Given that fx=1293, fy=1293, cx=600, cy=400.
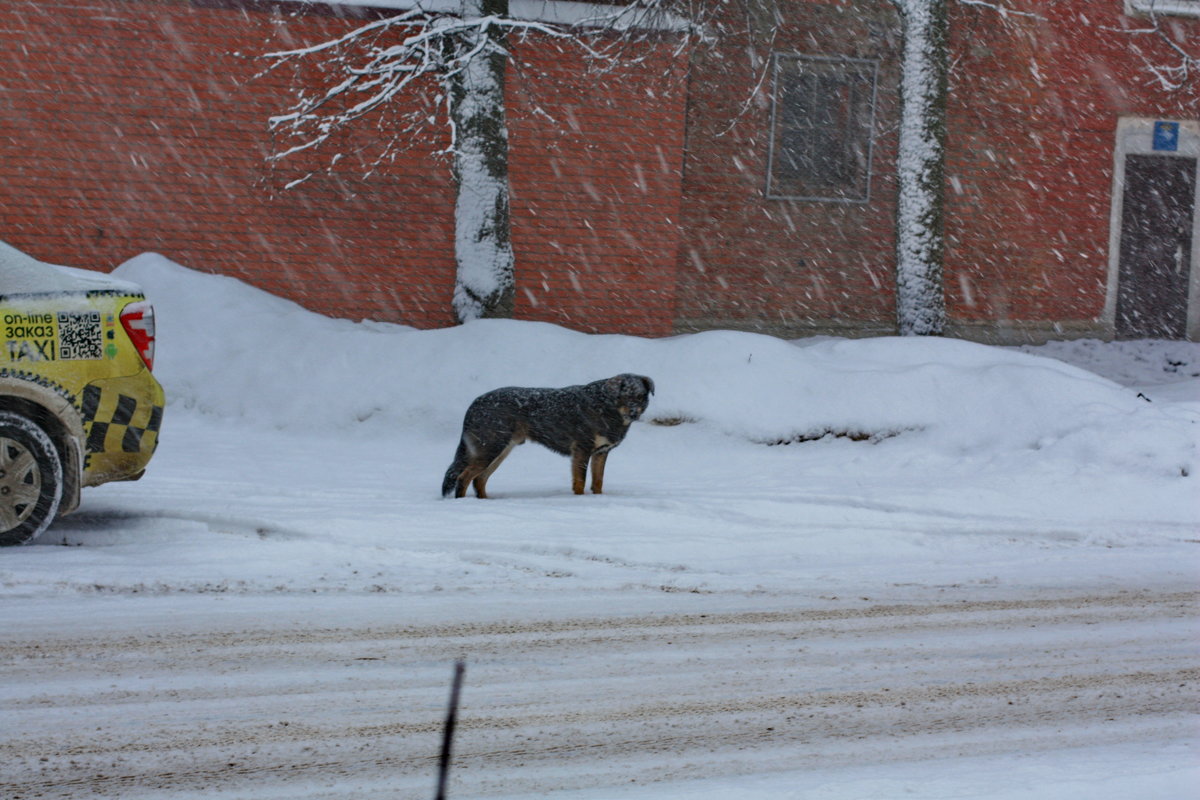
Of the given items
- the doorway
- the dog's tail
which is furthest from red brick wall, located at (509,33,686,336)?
the doorway

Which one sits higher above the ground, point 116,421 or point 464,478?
point 116,421

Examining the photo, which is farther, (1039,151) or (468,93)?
(1039,151)

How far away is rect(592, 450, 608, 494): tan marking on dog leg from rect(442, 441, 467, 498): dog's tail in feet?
3.21

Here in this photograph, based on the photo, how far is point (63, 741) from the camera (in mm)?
4262

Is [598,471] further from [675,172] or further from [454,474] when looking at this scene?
[675,172]

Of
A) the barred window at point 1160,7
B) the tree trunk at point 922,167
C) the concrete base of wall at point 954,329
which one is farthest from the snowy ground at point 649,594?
the barred window at point 1160,7

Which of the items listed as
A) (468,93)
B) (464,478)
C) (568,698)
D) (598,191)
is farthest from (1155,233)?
(568,698)

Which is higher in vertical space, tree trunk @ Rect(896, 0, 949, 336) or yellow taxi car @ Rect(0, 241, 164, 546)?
tree trunk @ Rect(896, 0, 949, 336)

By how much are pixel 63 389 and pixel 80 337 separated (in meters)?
0.31

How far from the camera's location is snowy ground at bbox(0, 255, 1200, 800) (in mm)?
4258

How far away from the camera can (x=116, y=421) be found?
739cm

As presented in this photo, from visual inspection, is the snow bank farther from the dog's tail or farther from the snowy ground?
the dog's tail

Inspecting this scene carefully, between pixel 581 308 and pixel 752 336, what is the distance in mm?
4109

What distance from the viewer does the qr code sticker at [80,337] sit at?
721 centimetres
